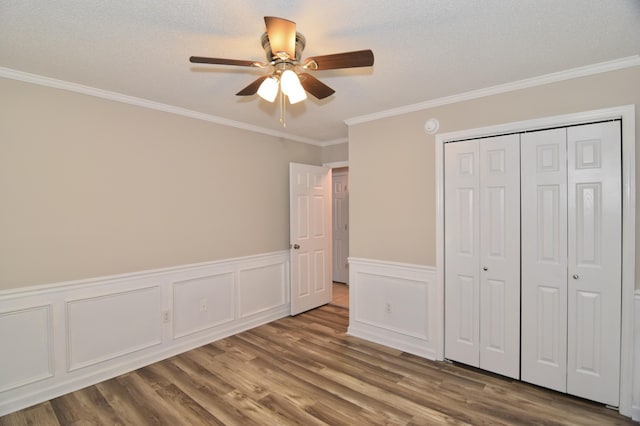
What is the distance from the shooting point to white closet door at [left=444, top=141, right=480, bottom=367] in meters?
2.88

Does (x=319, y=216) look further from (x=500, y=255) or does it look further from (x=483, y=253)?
(x=500, y=255)

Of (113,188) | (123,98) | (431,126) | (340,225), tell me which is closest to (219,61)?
(123,98)

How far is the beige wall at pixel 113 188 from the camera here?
2.38 m

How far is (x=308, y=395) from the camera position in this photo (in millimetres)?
Result: 2496

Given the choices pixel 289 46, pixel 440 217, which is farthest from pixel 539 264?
pixel 289 46

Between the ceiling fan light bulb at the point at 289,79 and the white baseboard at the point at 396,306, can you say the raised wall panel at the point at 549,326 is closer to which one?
the white baseboard at the point at 396,306

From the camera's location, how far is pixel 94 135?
272 cm

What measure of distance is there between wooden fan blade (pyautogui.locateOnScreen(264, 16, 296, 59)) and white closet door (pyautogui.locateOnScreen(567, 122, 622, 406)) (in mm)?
2277

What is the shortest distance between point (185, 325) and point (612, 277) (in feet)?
12.4

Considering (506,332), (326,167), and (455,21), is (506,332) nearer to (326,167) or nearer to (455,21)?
(455,21)

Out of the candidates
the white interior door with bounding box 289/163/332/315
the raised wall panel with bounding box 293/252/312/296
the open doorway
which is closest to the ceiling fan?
the white interior door with bounding box 289/163/332/315

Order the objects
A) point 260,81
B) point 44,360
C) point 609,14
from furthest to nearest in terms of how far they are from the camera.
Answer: point 44,360
point 260,81
point 609,14

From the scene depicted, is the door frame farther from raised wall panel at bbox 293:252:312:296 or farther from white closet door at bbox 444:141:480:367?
raised wall panel at bbox 293:252:312:296

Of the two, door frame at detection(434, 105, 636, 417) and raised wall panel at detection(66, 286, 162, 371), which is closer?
door frame at detection(434, 105, 636, 417)
